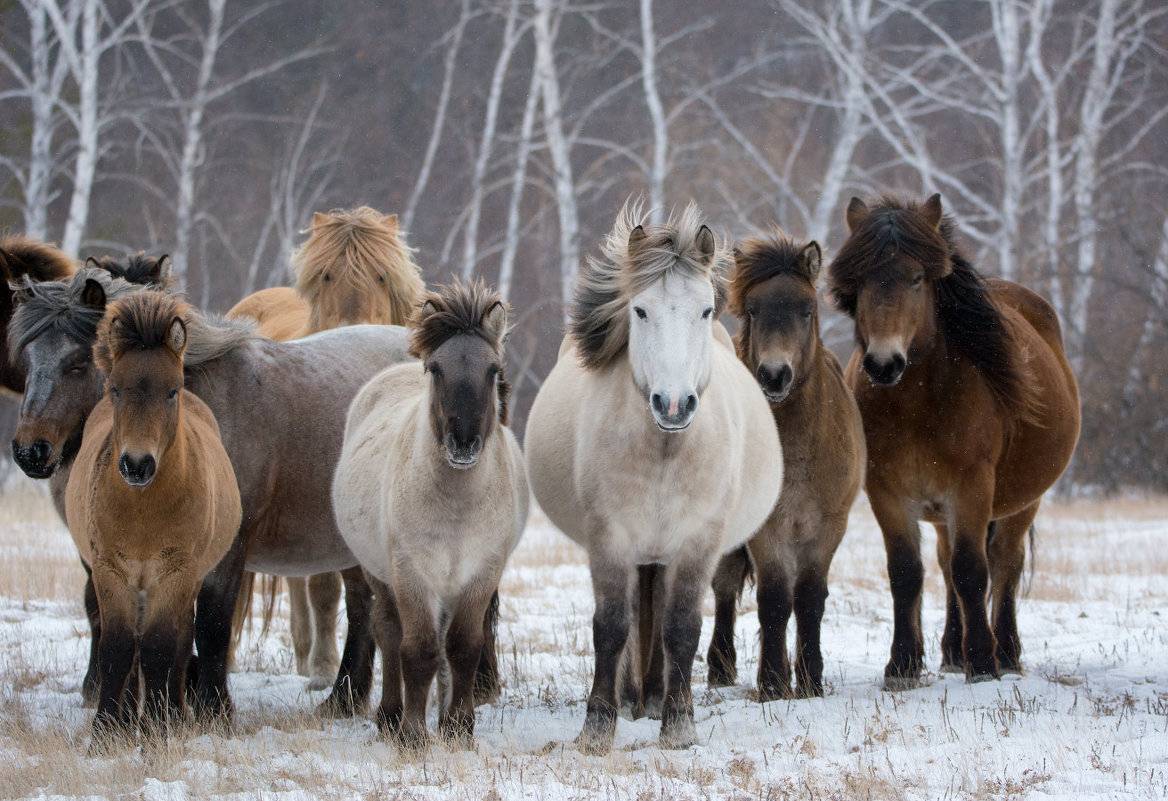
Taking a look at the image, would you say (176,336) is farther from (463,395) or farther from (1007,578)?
(1007,578)

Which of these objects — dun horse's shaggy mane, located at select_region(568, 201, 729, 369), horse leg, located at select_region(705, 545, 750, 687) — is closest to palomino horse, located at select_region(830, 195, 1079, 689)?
horse leg, located at select_region(705, 545, 750, 687)

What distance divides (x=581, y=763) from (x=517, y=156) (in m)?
16.9

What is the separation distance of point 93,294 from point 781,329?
3.05 meters

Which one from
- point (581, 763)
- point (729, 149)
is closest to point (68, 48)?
point (729, 149)

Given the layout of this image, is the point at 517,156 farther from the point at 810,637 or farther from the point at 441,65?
the point at 810,637

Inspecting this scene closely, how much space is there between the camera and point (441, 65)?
24.2 m

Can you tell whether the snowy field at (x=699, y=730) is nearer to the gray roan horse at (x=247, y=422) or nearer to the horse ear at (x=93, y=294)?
the gray roan horse at (x=247, y=422)

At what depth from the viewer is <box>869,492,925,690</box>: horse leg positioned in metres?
6.72

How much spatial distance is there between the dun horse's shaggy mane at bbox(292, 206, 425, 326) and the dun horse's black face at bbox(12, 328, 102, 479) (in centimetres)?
266

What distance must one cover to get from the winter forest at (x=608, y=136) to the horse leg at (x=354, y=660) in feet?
43.2

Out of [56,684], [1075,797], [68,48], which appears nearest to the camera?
[1075,797]

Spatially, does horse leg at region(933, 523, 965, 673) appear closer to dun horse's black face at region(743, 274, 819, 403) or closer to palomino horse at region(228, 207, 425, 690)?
dun horse's black face at region(743, 274, 819, 403)

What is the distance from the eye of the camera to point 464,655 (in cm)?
534

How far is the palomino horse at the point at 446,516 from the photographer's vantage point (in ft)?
17.1
